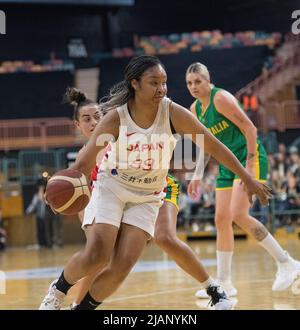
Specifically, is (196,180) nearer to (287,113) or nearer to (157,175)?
(157,175)

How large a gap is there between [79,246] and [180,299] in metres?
10.4

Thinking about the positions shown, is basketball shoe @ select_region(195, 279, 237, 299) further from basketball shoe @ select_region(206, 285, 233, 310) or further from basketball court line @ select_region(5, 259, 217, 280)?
basketball court line @ select_region(5, 259, 217, 280)

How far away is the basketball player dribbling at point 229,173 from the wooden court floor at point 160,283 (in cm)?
27

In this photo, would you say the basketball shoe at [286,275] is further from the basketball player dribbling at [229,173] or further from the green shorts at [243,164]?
the green shorts at [243,164]

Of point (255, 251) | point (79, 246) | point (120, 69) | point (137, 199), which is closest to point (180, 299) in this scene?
point (137, 199)

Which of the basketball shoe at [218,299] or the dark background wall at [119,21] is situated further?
the dark background wall at [119,21]

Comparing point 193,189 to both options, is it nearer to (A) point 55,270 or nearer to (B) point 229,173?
(B) point 229,173

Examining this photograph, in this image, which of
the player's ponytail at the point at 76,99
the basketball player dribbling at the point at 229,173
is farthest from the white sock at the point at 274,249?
the player's ponytail at the point at 76,99

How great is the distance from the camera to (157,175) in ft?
16.7

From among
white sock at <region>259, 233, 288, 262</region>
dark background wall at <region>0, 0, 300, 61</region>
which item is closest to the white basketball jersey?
white sock at <region>259, 233, 288, 262</region>

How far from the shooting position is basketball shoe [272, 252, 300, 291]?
7.03m

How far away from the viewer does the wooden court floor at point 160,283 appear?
6.45 m

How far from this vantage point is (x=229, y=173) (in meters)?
7.15

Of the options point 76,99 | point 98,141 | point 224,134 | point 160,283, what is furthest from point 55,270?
point 98,141
